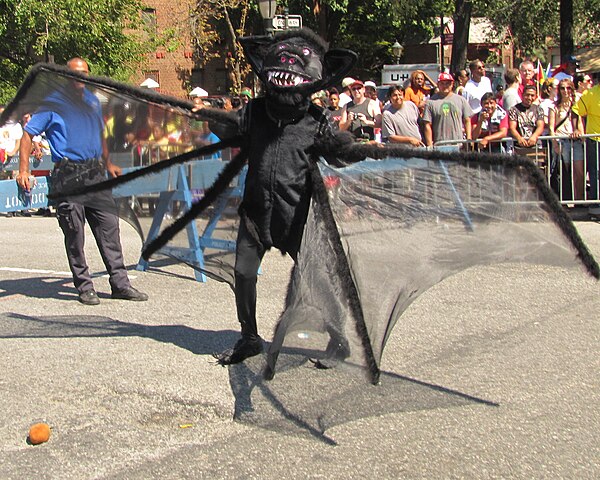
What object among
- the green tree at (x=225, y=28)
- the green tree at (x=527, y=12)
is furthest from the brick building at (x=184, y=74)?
the green tree at (x=527, y=12)

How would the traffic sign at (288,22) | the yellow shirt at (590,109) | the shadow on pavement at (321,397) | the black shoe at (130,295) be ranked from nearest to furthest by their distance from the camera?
1. the shadow on pavement at (321,397)
2. the black shoe at (130,295)
3. the yellow shirt at (590,109)
4. the traffic sign at (288,22)

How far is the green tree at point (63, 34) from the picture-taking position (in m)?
23.5

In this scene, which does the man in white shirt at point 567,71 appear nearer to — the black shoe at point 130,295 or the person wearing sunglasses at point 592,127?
the person wearing sunglasses at point 592,127

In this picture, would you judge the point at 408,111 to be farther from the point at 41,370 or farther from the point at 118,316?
the point at 41,370

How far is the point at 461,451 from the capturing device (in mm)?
3910

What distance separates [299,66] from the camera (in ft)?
→ 15.1

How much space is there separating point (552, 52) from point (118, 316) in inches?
2454

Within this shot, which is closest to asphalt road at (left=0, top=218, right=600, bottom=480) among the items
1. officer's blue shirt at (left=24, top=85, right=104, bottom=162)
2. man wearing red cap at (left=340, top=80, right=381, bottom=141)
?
officer's blue shirt at (left=24, top=85, right=104, bottom=162)

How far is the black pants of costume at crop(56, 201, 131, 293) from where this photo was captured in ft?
23.2

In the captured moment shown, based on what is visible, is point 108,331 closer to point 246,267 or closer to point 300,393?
point 246,267

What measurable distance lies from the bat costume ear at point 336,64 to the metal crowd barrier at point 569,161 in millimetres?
6379

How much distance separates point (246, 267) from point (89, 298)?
2.66m

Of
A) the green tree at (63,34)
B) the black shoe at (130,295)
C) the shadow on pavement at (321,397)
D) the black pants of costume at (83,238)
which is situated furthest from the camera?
the green tree at (63,34)

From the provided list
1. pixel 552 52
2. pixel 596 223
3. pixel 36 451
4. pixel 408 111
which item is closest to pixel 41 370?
pixel 36 451
